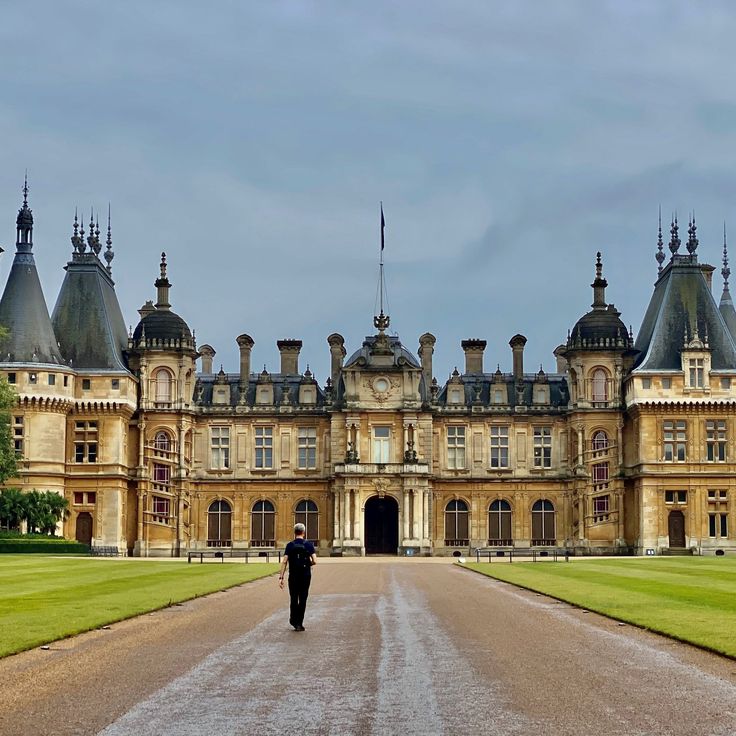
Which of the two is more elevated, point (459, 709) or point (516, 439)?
point (516, 439)

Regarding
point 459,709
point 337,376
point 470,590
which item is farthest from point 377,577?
point 337,376

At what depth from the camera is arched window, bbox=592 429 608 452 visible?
3366 inches

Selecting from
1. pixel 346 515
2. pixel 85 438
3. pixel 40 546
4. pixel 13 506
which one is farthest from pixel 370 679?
pixel 85 438

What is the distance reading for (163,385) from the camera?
85938 mm

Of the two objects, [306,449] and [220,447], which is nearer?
[220,447]

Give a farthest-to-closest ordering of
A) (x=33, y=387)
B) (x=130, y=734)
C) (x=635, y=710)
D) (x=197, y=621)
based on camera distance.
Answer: (x=33, y=387), (x=197, y=621), (x=635, y=710), (x=130, y=734)

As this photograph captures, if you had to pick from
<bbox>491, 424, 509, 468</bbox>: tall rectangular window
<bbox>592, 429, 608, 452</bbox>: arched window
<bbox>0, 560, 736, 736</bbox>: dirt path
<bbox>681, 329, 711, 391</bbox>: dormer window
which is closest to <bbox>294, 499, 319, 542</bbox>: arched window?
<bbox>491, 424, 509, 468</bbox>: tall rectangular window

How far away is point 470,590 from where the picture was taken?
120ft

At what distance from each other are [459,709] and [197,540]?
7508 centimetres

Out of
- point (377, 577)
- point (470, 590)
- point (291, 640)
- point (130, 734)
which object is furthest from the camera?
point (377, 577)

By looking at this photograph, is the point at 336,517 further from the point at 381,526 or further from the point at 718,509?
the point at 718,509

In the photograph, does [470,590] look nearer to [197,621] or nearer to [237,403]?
[197,621]

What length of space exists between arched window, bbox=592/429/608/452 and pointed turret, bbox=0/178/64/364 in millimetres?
37308

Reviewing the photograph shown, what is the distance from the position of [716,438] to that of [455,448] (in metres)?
18.3
